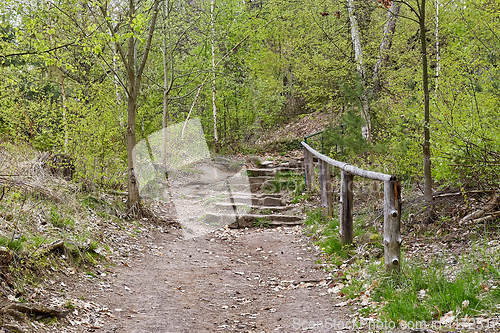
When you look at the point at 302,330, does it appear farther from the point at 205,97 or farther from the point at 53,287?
the point at 205,97

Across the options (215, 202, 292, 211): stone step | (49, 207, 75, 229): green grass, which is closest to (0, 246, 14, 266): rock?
(49, 207, 75, 229): green grass

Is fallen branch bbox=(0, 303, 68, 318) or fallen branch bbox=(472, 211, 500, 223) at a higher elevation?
fallen branch bbox=(472, 211, 500, 223)

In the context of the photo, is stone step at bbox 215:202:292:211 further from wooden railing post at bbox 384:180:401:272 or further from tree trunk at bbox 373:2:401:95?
wooden railing post at bbox 384:180:401:272

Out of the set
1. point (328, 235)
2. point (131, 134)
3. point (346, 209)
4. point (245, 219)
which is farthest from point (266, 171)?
point (346, 209)

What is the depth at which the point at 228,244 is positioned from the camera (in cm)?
884

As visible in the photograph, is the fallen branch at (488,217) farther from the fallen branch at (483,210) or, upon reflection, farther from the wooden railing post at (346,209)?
the wooden railing post at (346,209)

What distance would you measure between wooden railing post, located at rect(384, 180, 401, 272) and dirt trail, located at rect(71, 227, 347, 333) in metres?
0.82

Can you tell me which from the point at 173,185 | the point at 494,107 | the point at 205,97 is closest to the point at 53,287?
the point at 494,107

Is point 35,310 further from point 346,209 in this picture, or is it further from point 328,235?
point 328,235

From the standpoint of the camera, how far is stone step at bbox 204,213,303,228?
10383 millimetres

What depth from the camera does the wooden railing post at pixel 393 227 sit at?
4.69 metres

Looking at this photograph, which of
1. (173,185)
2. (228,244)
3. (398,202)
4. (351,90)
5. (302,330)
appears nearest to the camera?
(302,330)

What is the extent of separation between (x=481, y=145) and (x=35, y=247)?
5.87m

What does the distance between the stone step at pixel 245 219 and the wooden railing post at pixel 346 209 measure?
3.56m
